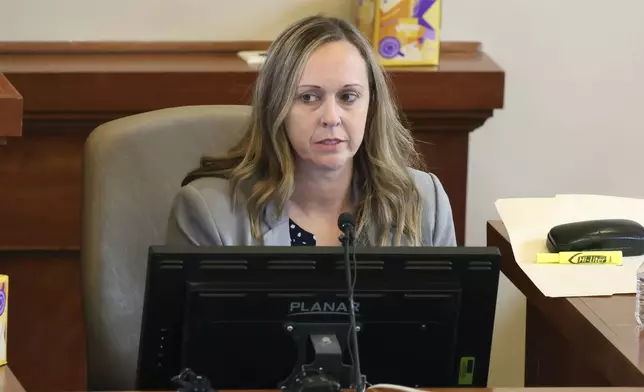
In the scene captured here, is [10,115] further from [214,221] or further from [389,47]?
[389,47]

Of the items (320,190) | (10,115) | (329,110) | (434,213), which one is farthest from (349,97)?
(10,115)

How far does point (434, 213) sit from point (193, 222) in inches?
16.3

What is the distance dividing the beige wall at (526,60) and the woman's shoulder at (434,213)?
0.78m

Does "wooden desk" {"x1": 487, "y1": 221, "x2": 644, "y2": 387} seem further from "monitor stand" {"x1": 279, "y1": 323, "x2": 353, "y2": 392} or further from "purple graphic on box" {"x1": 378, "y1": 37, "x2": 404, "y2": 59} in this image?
"purple graphic on box" {"x1": 378, "y1": 37, "x2": 404, "y2": 59}

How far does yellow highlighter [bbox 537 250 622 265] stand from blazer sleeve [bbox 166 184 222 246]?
524 millimetres

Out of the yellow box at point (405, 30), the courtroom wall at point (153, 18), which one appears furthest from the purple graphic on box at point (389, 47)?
the courtroom wall at point (153, 18)

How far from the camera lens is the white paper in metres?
1.64

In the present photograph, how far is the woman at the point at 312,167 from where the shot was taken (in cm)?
172

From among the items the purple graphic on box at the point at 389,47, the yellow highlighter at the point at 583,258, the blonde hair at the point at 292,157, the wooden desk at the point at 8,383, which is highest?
the purple graphic on box at the point at 389,47

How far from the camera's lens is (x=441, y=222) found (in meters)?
1.86

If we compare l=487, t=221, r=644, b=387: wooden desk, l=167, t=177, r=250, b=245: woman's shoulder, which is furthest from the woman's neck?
l=487, t=221, r=644, b=387: wooden desk

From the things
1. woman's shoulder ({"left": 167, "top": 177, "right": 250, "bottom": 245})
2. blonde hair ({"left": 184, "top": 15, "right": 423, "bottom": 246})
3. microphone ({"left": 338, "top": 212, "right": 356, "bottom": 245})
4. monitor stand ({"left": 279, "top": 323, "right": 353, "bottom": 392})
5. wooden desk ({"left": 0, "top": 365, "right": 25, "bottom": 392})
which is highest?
blonde hair ({"left": 184, "top": 15, "right": 423, "bottom": 246})

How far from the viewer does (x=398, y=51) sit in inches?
94.1

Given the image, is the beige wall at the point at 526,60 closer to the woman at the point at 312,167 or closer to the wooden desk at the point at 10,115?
the woman at the point at 312,167
